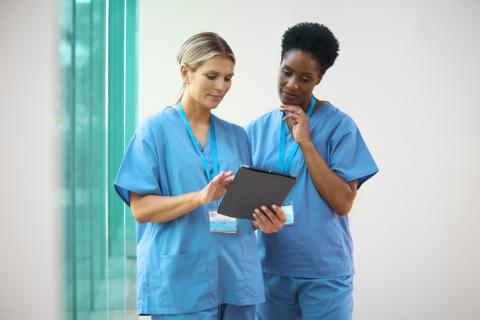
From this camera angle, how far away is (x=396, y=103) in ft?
9.79

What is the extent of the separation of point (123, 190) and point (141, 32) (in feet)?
5.74

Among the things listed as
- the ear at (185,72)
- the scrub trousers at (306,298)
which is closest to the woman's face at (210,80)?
the ear at (185,72)

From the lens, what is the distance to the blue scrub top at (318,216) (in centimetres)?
166

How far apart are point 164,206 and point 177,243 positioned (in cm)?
12

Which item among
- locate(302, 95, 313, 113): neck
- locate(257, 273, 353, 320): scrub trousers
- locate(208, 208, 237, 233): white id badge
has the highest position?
locate(302, 95, 313, 113): neck

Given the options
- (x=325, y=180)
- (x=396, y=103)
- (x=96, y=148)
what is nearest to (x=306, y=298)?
(x=325, y=180)

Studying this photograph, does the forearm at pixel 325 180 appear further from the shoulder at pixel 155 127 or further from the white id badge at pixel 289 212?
the shoulder at pixel 155 127

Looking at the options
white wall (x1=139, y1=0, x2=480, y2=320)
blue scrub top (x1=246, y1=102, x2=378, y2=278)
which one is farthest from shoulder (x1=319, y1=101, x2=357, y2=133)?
white wall (x1=139, y1=0, x2=480, y2=320)

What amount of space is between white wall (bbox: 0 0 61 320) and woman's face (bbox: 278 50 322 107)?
2.64ft

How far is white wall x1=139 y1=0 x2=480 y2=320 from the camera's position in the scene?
9.64 ft

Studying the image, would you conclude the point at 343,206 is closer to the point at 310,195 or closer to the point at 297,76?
the point at 310,195

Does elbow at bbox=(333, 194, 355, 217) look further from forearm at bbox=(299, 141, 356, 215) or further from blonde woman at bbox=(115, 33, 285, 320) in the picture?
blonde woman at bbox=(115, 33, 285, 320)

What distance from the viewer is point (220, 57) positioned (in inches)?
55.3

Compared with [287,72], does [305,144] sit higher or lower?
lower
